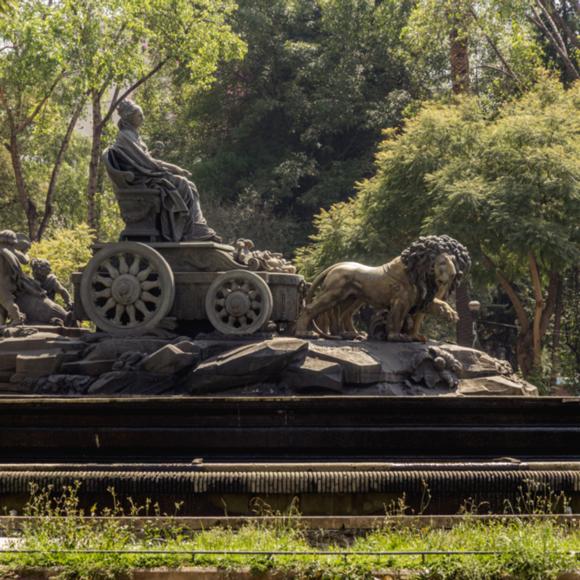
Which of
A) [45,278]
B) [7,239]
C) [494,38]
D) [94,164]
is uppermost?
[494,38]

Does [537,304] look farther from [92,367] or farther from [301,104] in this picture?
[92,367]

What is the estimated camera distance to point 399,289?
602 inches

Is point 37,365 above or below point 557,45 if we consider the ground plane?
below

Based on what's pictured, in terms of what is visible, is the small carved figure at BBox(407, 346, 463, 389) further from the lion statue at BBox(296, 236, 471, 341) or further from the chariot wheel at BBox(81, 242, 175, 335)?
the chariot wheel at BBox(81, 242, 175, 335)

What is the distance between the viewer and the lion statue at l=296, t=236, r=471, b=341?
1512 cm

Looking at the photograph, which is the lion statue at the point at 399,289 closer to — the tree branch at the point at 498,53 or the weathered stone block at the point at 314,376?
the weathered stone block at the point at 314,376

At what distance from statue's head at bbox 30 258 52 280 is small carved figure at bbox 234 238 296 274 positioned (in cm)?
347

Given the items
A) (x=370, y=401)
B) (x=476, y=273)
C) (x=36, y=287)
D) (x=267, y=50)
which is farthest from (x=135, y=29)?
(x=370, y=401)

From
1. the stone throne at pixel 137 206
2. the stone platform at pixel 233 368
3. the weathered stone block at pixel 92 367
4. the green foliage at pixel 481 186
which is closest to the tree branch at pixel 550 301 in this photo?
the green foliage at pixel 481 186

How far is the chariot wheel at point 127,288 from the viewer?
14977 mm

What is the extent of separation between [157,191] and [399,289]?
3864 mm

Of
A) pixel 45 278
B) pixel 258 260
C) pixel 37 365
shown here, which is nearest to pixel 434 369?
pixel 258 260

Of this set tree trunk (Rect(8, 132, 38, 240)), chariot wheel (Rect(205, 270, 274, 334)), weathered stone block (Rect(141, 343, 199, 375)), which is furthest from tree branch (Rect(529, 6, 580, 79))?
weathered stone block (Rect(141, 343, 199, 375))

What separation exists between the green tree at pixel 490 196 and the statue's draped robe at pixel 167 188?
11.1m
